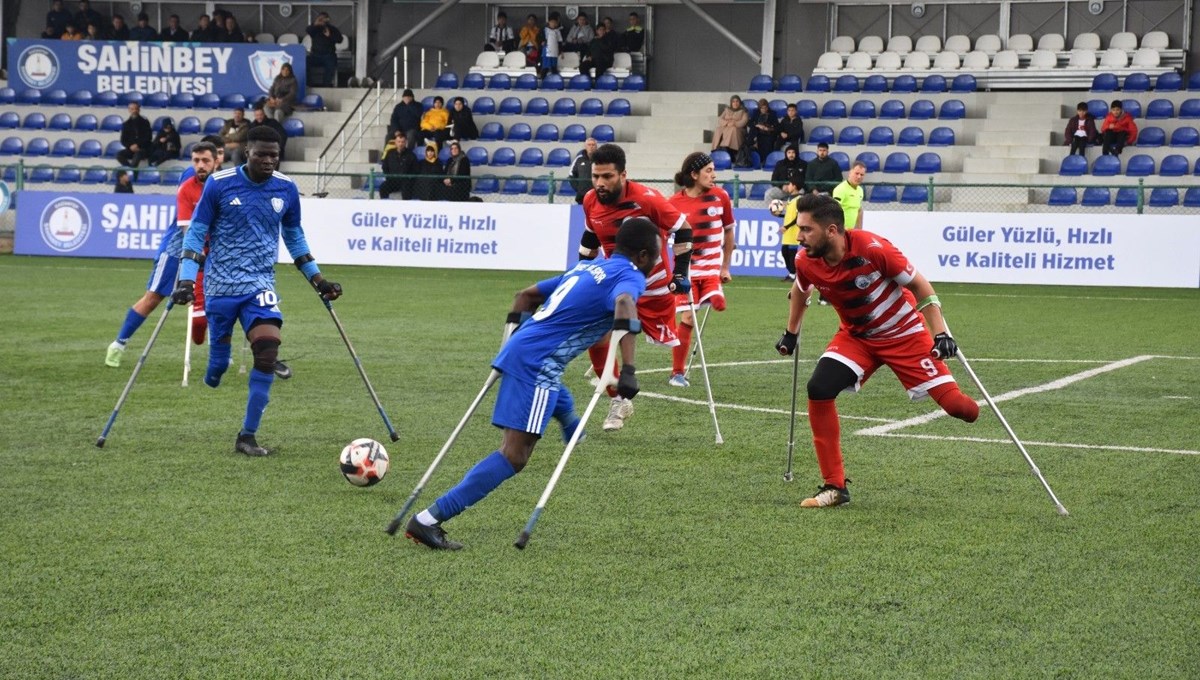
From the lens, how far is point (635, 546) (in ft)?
22.0

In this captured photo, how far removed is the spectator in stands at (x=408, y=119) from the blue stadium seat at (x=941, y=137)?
1114cm

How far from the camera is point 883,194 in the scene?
2741 centimetres

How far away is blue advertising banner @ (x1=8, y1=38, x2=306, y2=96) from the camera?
36062 mm

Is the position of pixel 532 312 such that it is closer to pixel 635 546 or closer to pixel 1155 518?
pixel 635 546

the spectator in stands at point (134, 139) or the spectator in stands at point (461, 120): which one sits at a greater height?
the spectator in stands at point (461, 120)

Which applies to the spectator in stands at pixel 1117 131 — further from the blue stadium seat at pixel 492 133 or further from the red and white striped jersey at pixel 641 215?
the red and white striped jersey at pixel 641 215

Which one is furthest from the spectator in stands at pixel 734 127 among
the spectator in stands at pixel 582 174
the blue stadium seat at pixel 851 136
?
the spectator in stands at pixel 582 174

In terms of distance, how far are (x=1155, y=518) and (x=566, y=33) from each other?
105 feet

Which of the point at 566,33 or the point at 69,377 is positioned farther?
the point at 566,33

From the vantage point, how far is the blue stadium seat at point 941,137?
3066 cm

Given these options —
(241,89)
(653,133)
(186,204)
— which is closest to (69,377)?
(186,204)

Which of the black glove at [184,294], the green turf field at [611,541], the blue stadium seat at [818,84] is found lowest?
the green turf field at [611,541]

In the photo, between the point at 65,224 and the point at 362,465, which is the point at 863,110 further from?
the point at 362,465

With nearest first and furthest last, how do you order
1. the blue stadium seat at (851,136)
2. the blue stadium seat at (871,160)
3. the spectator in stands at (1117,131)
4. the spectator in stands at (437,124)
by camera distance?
1. the spectator in stands at (1117,131)
2. the blue stadium seat at (871,160)
3. the blue stadium seat at (851,136)
4. the spectator in stands at (437,124)
